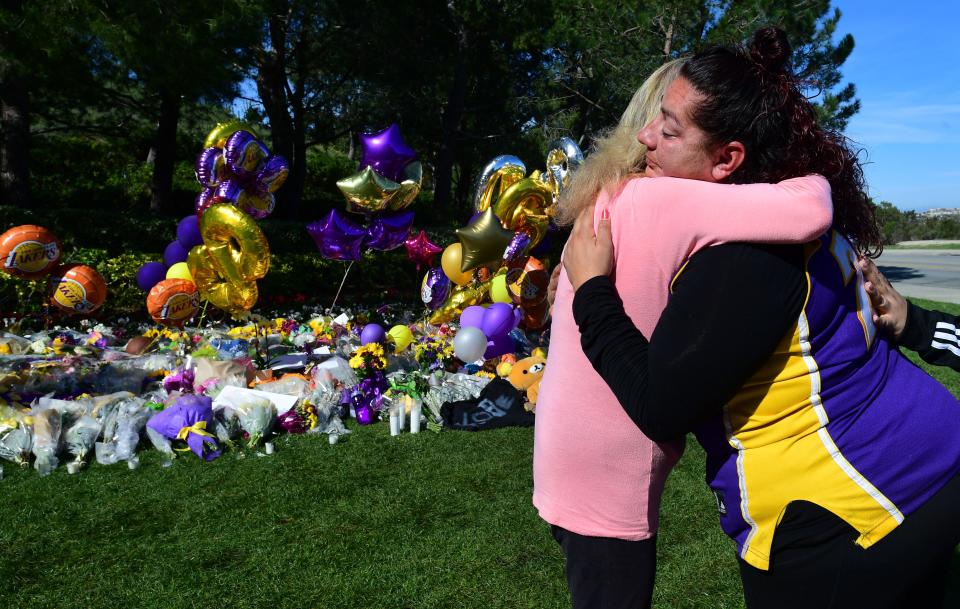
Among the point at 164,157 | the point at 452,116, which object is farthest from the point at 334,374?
the point at 452,116

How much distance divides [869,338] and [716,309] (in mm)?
300

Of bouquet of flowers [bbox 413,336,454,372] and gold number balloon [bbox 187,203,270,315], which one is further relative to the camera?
bouquet of flowers [bbox 413,336,454,372]

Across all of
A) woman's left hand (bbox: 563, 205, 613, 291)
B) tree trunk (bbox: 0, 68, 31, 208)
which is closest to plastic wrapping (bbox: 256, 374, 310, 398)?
woman's left hand (bbox: 563, 205, 613, 291)

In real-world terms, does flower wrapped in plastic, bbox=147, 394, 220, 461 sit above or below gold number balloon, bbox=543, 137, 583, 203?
below

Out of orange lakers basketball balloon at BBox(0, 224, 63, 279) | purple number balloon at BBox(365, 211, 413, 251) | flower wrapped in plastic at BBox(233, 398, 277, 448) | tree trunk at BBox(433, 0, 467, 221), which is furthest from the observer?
tree trunk at BBox(433, 0, 467, 221)

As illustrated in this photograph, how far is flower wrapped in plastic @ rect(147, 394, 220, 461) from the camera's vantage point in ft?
12.7

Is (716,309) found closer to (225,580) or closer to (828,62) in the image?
(225,580)

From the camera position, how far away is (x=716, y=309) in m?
0.92

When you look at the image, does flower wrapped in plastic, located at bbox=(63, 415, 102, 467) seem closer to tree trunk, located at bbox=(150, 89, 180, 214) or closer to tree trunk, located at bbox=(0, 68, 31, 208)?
tree trunk, located at bbox=(0, 68, 31, 208)

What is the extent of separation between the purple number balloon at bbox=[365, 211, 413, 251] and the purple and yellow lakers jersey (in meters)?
5.11

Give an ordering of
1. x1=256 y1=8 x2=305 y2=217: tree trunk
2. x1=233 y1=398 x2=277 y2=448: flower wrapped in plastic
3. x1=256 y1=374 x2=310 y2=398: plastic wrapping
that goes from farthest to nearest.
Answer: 1. x1=256 y1=8 x2=305 y2=217: tree trunk
2. x1=256 y1=374 x2=310 y2=398: plastic wrapping
3. x1=233 y1=398 x2=277 y2=448: flower wrapped in plastic

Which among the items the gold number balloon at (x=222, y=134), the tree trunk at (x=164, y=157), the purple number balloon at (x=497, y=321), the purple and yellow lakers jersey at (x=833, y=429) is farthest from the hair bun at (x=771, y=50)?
the tree trunk at (x=164, y=157)

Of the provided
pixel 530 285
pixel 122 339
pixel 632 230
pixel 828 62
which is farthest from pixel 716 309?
pixel 828 62

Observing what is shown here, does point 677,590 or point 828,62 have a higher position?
point 828,62
